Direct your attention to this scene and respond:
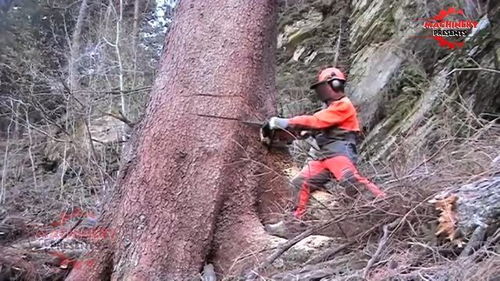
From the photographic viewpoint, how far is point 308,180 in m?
4.16

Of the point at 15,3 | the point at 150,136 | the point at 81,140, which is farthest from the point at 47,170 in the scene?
the point at 150,136

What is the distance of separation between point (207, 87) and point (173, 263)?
1278mm

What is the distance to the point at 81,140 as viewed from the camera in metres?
10.7

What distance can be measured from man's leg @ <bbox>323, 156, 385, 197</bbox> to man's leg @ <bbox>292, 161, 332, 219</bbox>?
0.24 ft

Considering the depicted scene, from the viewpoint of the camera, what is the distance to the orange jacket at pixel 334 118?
A: 4179 mm

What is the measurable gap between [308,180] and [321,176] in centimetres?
14

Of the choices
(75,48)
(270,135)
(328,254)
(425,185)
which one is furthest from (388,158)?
(75,48)

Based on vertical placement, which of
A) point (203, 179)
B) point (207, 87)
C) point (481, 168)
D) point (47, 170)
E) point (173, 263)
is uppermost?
point (207, 87)

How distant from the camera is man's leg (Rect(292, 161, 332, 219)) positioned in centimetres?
406

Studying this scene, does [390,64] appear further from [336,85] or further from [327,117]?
[327,117]

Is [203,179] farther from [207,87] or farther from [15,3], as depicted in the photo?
[15,3]

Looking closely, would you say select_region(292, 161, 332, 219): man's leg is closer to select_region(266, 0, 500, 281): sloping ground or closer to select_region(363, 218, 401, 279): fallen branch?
select_region(266, 0, 500, 281): sloping ground

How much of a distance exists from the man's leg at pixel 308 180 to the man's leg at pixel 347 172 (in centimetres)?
7

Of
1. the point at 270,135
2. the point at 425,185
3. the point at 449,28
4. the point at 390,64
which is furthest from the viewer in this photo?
the point at 390,64
